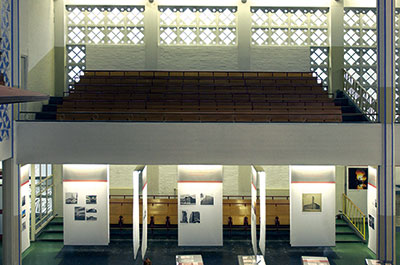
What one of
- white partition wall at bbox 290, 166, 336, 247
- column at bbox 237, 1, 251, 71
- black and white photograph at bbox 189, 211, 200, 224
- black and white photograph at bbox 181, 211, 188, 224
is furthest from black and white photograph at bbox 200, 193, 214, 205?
column at bbox 237, 1, 251, 71

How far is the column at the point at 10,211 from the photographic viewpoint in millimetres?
11031

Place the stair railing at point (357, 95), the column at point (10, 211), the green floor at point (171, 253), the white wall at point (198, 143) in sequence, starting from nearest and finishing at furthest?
the column at point (10, 211), the white wall at point (198, 143), the green floor at point (171, 253), the stair railing at point (357, 95)

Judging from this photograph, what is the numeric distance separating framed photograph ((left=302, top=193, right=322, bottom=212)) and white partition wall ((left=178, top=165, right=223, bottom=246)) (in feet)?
7.88

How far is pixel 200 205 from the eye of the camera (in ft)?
40.3

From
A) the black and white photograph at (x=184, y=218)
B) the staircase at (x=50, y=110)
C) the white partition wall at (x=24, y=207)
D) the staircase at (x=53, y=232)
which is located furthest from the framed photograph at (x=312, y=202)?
the staircase at (x=50, y=110)

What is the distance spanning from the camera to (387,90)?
11.3m

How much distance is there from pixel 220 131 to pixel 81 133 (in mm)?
3647

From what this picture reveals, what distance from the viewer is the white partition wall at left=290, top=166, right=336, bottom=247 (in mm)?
12180

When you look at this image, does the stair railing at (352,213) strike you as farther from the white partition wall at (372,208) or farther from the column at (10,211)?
the column at (10,211)

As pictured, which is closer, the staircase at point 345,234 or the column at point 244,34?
the staircase at point 345,234

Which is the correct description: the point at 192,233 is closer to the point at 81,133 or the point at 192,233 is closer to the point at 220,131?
the point at 220,131

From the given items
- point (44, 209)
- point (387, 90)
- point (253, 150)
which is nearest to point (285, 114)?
point (253, 150)

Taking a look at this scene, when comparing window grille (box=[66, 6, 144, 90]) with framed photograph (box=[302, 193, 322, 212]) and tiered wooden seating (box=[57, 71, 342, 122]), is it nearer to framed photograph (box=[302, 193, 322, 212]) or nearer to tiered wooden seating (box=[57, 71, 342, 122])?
tiered wooden seating (box=[57, 71, 342, 122])

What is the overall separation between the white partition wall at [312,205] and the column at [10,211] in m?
7.39
